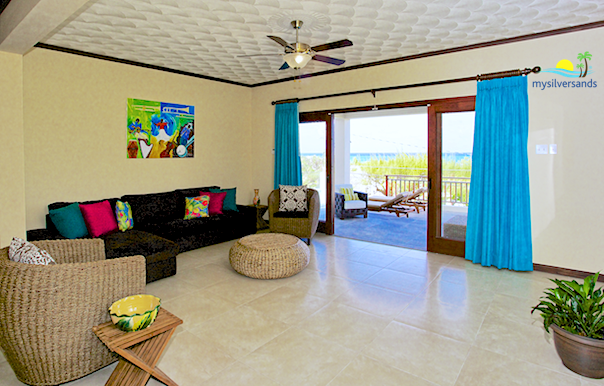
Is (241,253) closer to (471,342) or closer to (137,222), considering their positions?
(137,222)

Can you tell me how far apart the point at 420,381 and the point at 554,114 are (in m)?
3.61

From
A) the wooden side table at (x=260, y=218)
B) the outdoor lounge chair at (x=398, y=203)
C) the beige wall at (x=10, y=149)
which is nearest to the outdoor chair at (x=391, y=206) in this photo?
the outdoor lounge chair at (x=398, y=203)

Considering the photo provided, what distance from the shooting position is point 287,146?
6.52 metres

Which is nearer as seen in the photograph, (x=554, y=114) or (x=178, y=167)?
(x=554, y=114)

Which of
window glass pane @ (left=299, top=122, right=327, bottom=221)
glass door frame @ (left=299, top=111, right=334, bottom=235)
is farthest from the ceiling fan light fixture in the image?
window glass pane @ (left=299, top=122, right=327, bottom=221)

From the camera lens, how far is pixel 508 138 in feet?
14.0

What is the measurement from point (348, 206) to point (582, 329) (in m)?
5.62

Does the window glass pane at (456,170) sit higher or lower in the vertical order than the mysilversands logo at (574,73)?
lower

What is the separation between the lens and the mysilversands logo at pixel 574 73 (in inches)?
152

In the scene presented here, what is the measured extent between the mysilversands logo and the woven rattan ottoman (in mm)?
3551

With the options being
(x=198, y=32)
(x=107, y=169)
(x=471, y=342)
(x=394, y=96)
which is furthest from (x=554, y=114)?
(x=107, y=169)

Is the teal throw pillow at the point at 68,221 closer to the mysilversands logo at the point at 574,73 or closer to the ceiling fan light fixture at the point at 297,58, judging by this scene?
the ceiling fan light fixture at the point at 297,58

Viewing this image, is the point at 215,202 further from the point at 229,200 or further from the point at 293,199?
the point at 293,199

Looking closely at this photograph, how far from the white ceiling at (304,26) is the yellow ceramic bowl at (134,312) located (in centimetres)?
275
